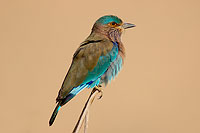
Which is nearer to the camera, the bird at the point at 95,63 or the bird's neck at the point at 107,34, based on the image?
the bird at the point at 95,63

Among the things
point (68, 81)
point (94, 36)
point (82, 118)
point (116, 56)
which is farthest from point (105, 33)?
point (82, 118)

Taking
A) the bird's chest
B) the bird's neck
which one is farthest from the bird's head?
the bird's chest

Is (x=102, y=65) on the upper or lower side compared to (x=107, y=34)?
lower

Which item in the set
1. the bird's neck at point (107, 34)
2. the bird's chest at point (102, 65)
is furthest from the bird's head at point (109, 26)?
the bird's chest at point (102, 65)

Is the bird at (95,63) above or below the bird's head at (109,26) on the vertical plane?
below

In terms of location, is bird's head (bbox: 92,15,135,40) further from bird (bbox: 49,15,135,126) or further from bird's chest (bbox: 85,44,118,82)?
bird's chest (bbox: 85,44,118,82)

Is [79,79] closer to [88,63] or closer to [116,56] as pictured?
[88,63]

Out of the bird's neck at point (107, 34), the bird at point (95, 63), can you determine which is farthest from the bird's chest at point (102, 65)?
the bird's neck at point (107, 34)

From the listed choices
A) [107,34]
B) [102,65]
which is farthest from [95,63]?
[107,34]

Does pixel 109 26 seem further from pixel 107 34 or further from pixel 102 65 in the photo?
pixel 102 65

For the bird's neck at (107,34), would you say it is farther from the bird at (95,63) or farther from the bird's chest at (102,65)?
the bird's chest at (102,65)
